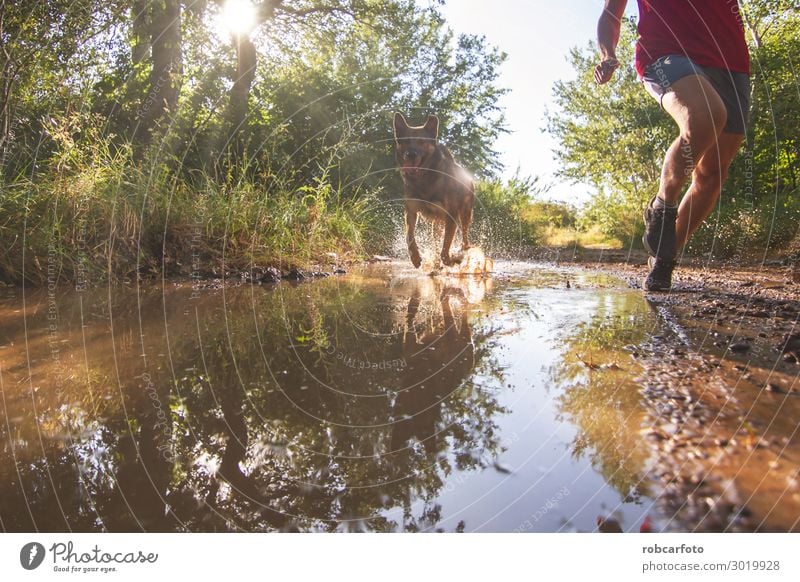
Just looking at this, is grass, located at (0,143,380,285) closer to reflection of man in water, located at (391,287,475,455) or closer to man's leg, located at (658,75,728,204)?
reflection of man in water, located at (391,287,475,455)

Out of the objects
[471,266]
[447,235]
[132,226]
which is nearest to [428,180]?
[447,235]

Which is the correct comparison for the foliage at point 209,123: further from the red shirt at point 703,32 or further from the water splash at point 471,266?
the red shirt at point 703,32

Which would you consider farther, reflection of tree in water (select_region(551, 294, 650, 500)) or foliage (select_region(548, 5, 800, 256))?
foliage (select_region(548, 5, 800, 256))

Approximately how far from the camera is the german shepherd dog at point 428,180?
5359 millimetres

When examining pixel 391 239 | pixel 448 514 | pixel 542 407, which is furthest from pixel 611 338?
pixel 391 239

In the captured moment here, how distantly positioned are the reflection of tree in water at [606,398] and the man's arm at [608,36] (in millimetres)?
1718

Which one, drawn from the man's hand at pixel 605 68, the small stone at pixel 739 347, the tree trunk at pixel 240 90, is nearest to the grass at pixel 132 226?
the tree trunk at pixel 240 90

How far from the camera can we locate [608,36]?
122 inches

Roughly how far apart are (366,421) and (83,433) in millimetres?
741

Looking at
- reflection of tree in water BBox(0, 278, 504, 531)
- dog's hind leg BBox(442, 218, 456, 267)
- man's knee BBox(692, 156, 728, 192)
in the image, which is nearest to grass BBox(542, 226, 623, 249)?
dog's hind leg BBox(442, 218, 456, 267)

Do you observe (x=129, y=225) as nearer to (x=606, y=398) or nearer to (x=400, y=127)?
(x=400, y=127)

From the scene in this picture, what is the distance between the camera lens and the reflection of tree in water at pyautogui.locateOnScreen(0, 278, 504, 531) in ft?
3.04

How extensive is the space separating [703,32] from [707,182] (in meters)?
0.87
